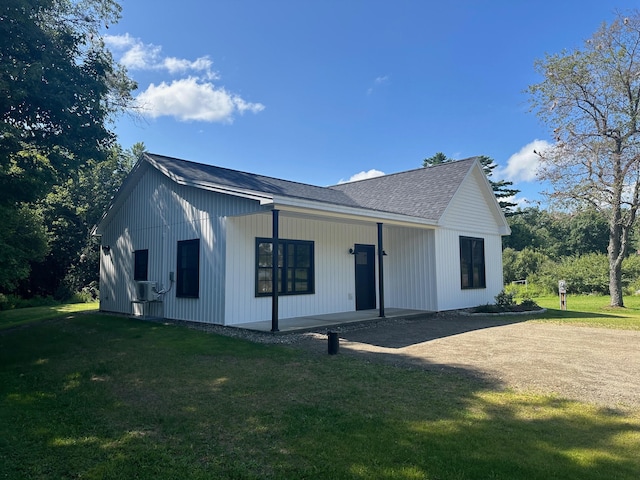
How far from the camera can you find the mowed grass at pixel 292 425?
2941mm

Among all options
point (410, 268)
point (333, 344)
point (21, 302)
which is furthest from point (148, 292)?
point (21, 302)

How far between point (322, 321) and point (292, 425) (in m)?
6.38

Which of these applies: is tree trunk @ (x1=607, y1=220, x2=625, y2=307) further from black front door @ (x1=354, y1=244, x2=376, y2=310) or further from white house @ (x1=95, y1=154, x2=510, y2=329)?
black front door @ (x1=354, y1=244, x2=376, y2=310)

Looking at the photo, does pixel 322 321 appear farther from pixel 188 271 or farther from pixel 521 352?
pixel 521 352

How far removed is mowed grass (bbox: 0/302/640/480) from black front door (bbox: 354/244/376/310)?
6.78m

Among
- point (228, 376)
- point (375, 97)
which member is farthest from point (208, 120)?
point (228, 376)

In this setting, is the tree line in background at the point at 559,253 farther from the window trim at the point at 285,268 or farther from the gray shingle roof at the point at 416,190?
the window trim at the point at 285,268

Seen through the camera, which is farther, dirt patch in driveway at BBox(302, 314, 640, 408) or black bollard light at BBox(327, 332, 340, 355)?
black bollard light at BBox(327, 332, 340, 355)

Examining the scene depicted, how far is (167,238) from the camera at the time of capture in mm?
11414

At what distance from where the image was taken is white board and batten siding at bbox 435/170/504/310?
41.5 feet

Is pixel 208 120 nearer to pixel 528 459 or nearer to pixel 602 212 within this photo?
pixel 602 212

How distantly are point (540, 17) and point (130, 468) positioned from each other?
14059 mm

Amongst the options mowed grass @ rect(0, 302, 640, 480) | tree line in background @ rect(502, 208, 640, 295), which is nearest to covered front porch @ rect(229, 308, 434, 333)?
mowed grass @ rect(0, 302, 640, 480)

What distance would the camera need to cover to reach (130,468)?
9.78 ft
